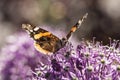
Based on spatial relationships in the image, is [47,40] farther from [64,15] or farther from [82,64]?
[64,15]

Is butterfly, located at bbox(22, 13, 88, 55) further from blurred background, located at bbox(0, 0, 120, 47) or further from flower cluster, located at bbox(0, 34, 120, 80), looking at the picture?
blurred background, located at bbox(0, 0, 120, 47)

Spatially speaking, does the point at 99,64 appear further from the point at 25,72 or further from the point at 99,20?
the point at 99,20

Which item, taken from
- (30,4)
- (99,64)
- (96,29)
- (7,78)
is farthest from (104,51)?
(30,4)

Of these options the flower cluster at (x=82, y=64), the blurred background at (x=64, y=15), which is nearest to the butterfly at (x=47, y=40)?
the flower cluster at (x=82, y=64)

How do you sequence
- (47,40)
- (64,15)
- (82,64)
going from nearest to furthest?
1. (82,64)
2. (47,40)
3. (64,15)

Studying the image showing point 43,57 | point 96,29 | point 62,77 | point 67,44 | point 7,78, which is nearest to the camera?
point 62,77

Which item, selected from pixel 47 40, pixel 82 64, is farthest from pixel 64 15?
pixel 82 64
